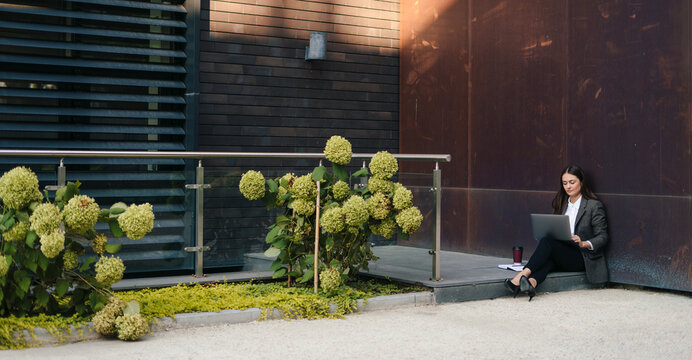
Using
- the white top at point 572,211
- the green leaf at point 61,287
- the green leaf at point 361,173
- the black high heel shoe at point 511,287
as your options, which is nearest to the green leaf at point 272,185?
the green leaf at point 361,173

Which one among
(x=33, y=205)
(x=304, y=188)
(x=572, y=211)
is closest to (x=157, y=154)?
Result: (x=304, y=188)

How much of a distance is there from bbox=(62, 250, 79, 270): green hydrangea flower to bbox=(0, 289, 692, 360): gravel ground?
53 cm

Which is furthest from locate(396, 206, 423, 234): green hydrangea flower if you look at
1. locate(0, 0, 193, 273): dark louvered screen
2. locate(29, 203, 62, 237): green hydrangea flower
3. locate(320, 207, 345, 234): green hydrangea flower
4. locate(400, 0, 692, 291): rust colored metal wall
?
locate(29, 203, 62, 237): green hydrangea flower

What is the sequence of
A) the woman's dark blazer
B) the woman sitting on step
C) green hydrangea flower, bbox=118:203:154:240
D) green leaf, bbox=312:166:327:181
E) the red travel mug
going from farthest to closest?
the red travel mug, the woman's dark blazer, the woman sitting on step, green leaf, bbox=312:166:327:181, green hydrangea flower, bbox=118:203:154:240

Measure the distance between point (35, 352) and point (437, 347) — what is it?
2.50 metres

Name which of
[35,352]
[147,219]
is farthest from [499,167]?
[35,352]

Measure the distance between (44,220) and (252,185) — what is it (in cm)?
179

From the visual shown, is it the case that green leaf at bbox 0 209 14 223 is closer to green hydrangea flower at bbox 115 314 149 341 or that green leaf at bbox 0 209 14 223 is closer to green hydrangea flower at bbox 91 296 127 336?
green hydrangea flower at bbox 91 296 127 336

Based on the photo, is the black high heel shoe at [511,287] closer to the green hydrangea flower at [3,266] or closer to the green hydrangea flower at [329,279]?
the green hydrangea flower at [329,279]

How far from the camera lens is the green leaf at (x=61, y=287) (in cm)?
521

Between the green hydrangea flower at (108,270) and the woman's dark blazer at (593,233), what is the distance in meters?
4.47

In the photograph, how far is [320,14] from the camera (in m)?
9.93

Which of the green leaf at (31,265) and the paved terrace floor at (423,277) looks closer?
the green leaf at (31,265)

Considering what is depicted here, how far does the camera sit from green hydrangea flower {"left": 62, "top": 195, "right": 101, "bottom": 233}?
514cm
